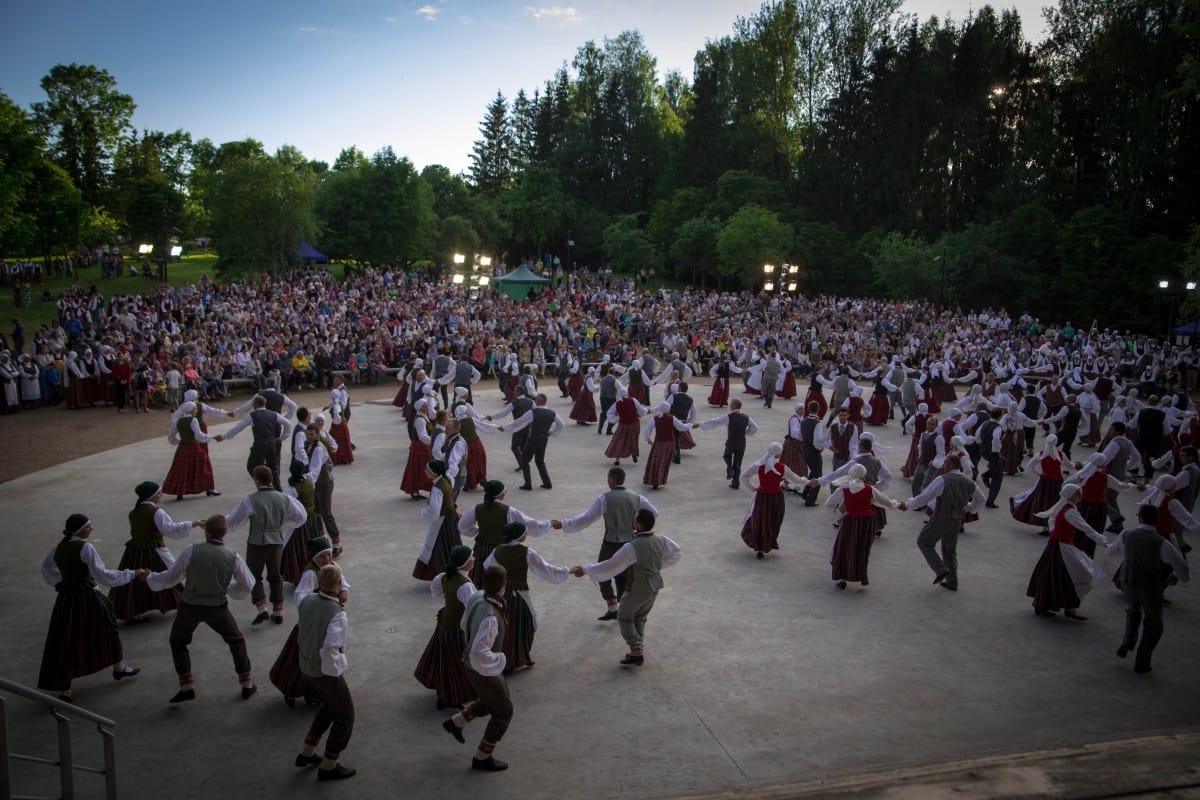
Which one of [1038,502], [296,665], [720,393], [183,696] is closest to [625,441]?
[1038,502]

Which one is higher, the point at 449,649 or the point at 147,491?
the point at 147,491

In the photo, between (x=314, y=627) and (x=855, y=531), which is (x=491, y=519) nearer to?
(x=314, y=627)

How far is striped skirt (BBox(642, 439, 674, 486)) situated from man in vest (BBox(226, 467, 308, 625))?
670 centimetres

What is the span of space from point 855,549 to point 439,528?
4499mm

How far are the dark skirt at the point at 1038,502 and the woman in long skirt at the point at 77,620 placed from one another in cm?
1074

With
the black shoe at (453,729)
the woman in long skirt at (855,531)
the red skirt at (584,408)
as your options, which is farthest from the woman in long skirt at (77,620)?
the red skirt at (584,408)

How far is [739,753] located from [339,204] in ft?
126

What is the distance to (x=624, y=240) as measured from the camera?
160 ft

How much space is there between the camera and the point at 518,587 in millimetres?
7109

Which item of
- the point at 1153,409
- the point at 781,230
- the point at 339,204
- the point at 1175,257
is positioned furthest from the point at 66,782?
the point at 1175,257

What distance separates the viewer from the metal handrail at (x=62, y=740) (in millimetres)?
3912

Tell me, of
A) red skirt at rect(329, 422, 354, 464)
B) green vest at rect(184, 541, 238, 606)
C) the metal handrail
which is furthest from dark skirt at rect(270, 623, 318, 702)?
red skirt at rect(329, 422, 354, 464)

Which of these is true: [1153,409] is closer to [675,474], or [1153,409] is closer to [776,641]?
[675,474]

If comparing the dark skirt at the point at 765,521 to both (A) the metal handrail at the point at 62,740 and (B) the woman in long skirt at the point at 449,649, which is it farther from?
(A) the metal handrail at the point at 62,740
